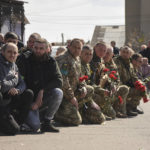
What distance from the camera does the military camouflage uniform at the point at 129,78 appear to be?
11055mm

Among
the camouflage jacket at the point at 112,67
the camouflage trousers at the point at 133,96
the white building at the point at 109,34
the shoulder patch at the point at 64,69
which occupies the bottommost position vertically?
the white building at the point at 109,34

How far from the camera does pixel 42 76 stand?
795cm

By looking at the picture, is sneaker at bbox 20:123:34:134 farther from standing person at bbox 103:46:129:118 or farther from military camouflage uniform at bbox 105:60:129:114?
military camouflage uniform at bbox 105:60:129:114

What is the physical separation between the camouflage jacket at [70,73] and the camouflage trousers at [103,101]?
0.77 m

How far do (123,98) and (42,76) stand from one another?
3207 mm

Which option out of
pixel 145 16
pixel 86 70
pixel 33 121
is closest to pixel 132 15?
pixel 145 16

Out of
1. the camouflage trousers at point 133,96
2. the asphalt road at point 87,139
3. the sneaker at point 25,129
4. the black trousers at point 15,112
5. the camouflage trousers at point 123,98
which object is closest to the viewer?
the asphalt road at point 87,139

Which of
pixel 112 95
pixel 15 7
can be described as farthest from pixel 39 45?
pixel 15 7

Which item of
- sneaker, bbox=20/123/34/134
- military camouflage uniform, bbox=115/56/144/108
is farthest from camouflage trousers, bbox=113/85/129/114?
sneaker, bbox=20/123/34/134

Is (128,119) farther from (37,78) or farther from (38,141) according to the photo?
(38,141)

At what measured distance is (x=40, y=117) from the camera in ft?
27.4

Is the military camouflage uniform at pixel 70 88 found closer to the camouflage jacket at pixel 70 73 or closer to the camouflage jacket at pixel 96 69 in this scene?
the camouflage jacket at pixel 70 73

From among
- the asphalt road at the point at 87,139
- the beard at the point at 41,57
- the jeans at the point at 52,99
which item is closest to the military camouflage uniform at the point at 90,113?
the asphalt road at the point at 87,139

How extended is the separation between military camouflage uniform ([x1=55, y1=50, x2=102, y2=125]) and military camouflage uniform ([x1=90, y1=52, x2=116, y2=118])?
61 cm
